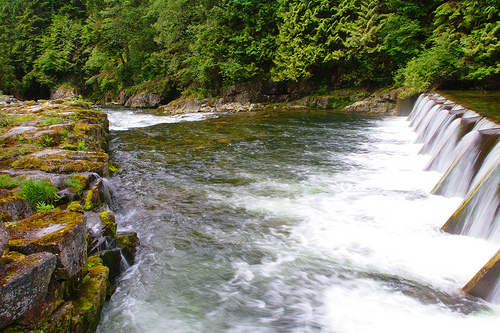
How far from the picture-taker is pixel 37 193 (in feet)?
14.6

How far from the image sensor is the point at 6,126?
890 centimetres

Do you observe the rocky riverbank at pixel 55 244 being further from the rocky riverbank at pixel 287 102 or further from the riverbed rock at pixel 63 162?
the rocky riverbank at pixel 287 102

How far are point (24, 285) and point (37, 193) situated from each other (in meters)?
2.48

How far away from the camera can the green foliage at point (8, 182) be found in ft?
15.5

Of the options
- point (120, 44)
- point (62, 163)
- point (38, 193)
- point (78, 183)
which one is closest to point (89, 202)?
point (78, 183)

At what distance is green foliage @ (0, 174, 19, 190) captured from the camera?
4.73 meters

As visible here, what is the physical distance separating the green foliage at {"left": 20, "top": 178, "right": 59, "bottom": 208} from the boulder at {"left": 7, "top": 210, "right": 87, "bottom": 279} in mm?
1100

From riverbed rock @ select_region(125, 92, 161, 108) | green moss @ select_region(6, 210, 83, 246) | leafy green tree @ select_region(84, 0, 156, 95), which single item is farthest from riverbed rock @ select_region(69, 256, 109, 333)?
leafy green tree @ select_region(84, 0, 156, 95)

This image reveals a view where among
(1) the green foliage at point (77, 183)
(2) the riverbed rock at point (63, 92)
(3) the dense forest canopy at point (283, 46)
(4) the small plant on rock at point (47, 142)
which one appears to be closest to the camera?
(1) the green foliage at point (77, 183)

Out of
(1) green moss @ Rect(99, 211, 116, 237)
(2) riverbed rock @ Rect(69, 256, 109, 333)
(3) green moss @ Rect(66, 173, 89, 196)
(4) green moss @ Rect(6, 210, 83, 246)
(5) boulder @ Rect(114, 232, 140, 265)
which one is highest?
(4) green moss @ Rect(6, 210, 83, 246)

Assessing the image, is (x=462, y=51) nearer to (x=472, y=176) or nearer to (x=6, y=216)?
(x=472, y=176)

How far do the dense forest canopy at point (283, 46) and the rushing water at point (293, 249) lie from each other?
9786mm

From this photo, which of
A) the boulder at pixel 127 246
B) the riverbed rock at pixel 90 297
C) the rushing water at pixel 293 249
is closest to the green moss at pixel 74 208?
the boulder at pixel 127 246

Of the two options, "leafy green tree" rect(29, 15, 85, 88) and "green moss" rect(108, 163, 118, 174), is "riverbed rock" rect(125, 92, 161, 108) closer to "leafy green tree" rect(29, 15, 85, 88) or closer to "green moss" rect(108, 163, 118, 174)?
"leafy green tree" rect(29, 15, 85, 88)
